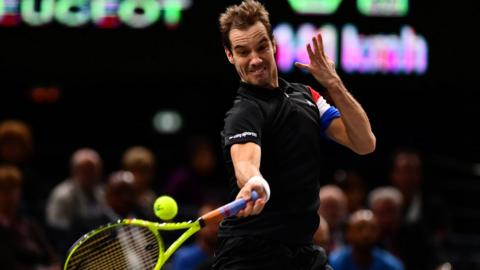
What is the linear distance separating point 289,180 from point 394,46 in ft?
16.8

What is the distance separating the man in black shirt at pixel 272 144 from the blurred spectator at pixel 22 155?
471cm

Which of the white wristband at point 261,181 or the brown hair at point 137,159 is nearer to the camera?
the white wristband at point 261,181

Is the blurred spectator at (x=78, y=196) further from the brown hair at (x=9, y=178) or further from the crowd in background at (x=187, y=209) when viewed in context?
the brown hair at (x=9, y=178)

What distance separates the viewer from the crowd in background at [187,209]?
907 cm

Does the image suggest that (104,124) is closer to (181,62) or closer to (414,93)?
(181,62)

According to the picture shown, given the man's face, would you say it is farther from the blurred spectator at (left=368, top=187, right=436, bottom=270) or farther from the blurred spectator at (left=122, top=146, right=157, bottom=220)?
the blurred spectator at (left=122, top=146, right=157, bottom=220)

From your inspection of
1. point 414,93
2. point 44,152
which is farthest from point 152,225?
point 44,152

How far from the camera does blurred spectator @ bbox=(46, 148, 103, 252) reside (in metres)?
9.80

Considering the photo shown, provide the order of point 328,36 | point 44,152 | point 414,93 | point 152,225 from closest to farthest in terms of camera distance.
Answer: point 152,225, point 328,36, point 414,93, point 44,152

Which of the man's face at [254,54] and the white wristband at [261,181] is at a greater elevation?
the man's face at [254,54]

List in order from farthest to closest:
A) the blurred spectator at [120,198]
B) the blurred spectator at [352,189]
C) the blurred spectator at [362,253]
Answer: the blurred spectator at [352,189] < the blurred spectator at [120,198] < the blurred spectator at [362,253]

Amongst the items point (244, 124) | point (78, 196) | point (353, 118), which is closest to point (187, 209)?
point (78, 196)

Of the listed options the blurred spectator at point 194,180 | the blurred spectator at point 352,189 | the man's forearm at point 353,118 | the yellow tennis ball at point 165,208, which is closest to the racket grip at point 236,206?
the yellow tennis ball at point 165,208

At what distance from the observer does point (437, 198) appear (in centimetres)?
1048
